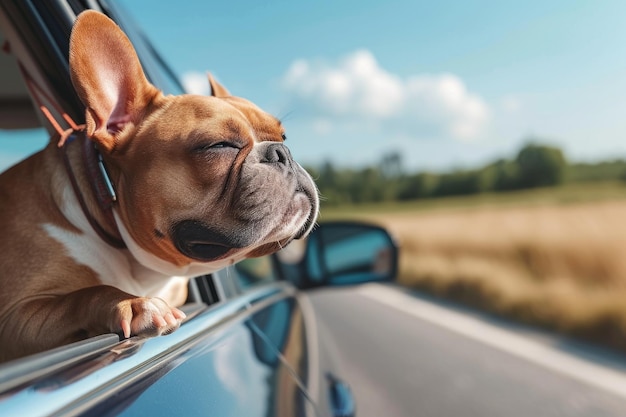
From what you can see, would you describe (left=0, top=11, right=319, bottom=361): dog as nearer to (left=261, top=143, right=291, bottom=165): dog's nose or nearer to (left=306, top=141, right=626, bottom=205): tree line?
(left=261, top=143, right=291, bottom=165): dog's nose

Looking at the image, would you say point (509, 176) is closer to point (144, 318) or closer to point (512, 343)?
point (512, 343)

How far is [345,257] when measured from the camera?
366 cm

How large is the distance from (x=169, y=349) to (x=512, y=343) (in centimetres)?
838

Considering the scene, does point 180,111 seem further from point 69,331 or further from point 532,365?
point 532,365

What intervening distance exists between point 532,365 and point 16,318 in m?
7.13

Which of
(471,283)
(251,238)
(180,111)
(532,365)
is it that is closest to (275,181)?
(251,238)

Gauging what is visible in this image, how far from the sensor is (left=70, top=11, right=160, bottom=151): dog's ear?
1477 mm

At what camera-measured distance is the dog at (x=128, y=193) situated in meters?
1.52

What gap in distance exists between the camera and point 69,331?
1.37 m

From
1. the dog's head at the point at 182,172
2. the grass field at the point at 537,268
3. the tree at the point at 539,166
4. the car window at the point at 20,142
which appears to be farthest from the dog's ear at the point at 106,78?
the tree at the point at 539,166

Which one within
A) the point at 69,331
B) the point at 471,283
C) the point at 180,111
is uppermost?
the point at 180,111

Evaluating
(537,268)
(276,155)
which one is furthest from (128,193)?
(537,268)

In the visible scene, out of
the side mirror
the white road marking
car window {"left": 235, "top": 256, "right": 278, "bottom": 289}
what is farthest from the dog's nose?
the white road marking

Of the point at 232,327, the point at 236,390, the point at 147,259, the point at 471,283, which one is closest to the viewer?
the point at 236,390
